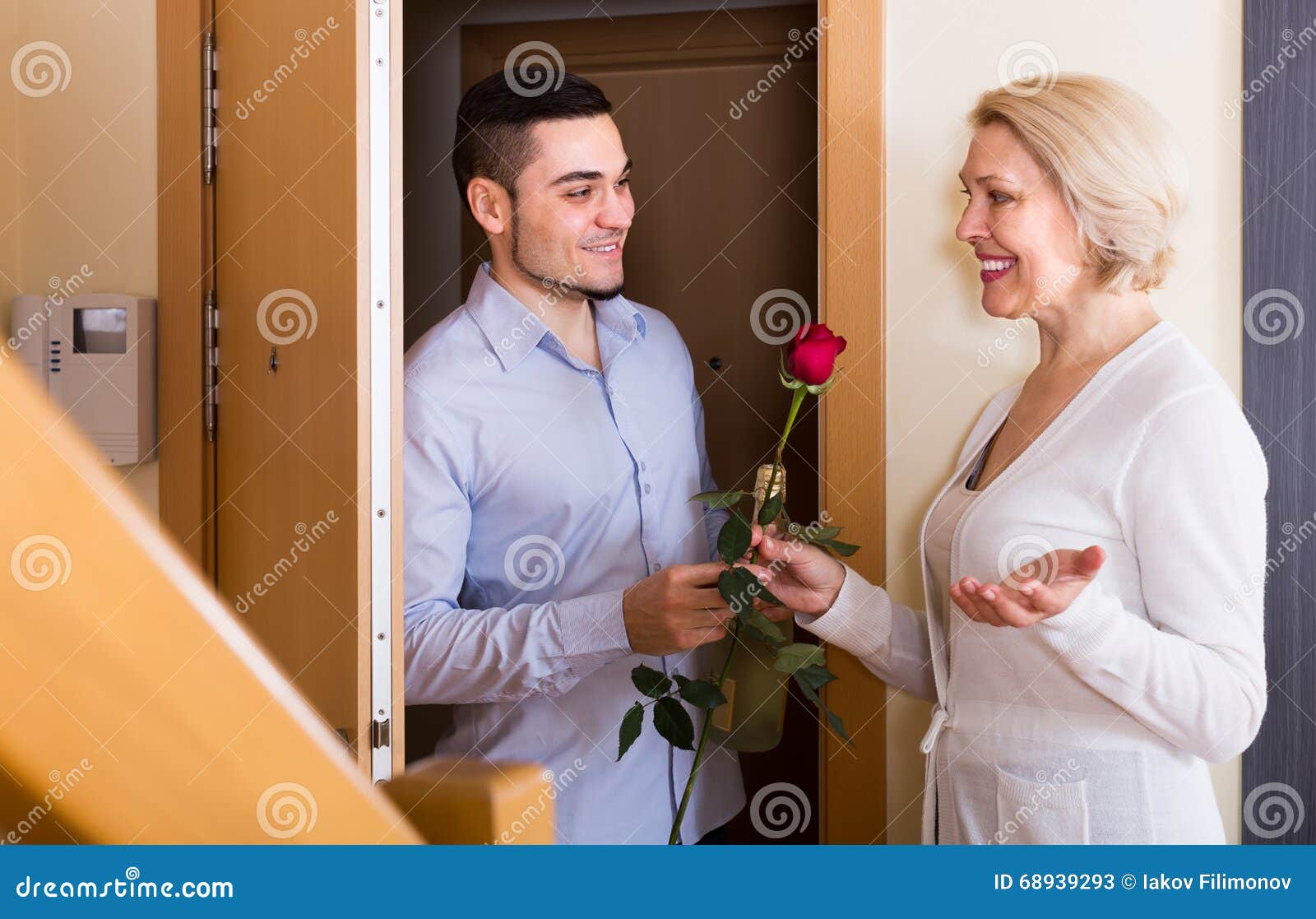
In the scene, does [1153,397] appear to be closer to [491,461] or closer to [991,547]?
[991,547]

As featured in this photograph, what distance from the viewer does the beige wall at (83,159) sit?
1.66 meters

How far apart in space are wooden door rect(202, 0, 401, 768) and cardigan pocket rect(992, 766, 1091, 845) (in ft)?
2.50

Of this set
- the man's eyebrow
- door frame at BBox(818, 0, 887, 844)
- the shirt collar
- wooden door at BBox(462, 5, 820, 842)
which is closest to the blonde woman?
door frame at BBox(818, 0, 887, 844)

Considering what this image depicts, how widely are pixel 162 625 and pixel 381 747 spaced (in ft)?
2.23

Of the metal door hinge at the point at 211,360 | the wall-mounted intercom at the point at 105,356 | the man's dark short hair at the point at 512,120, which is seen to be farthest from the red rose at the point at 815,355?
the wall-mounted intercom at the point at 105,356

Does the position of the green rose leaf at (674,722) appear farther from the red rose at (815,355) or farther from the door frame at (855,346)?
the red rose at (815,355)

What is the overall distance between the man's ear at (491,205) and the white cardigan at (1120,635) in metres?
0.86

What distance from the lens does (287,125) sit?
1.28 meters

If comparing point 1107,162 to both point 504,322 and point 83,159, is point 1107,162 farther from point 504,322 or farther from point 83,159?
point 83,159

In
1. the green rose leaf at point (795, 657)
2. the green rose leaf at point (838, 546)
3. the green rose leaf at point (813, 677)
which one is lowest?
the green rose leaf at point (813, 677)

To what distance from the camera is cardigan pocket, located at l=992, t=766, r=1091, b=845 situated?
1.21 m

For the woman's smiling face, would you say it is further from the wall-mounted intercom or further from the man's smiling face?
the wall-mounted intercom
